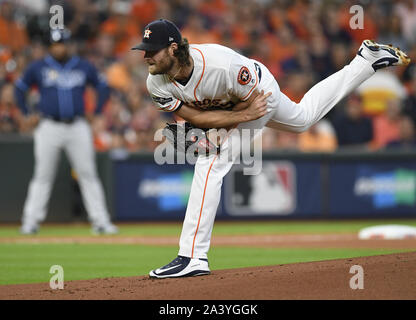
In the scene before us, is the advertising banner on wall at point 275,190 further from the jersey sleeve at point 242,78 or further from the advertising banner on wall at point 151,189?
the jersey sleeve at point 242,78

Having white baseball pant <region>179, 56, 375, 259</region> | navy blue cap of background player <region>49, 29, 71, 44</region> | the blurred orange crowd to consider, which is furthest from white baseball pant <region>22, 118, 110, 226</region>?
white baseball pant <region>179, 56, 375, 259</region>

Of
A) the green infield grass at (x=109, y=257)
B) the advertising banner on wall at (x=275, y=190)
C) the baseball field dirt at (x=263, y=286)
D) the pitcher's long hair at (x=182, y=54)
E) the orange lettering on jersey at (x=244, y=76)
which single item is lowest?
the green infield grass at (x=109, y=257)

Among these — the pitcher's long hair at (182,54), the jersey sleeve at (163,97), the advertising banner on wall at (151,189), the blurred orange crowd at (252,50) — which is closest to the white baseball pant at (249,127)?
the jersey sleeve at (163,97)

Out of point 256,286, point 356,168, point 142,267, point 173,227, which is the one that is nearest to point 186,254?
point 256,286

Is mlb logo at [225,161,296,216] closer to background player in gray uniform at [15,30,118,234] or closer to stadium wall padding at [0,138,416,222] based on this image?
stadium wall padding at [0,138,416,222]

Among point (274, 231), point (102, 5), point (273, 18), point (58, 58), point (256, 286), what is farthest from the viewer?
point (273, 18)

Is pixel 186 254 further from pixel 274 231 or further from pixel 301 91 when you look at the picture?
pixel 301 91

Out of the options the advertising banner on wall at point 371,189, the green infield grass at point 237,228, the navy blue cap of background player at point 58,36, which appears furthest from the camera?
the advertising banner on wall at point 371,189
